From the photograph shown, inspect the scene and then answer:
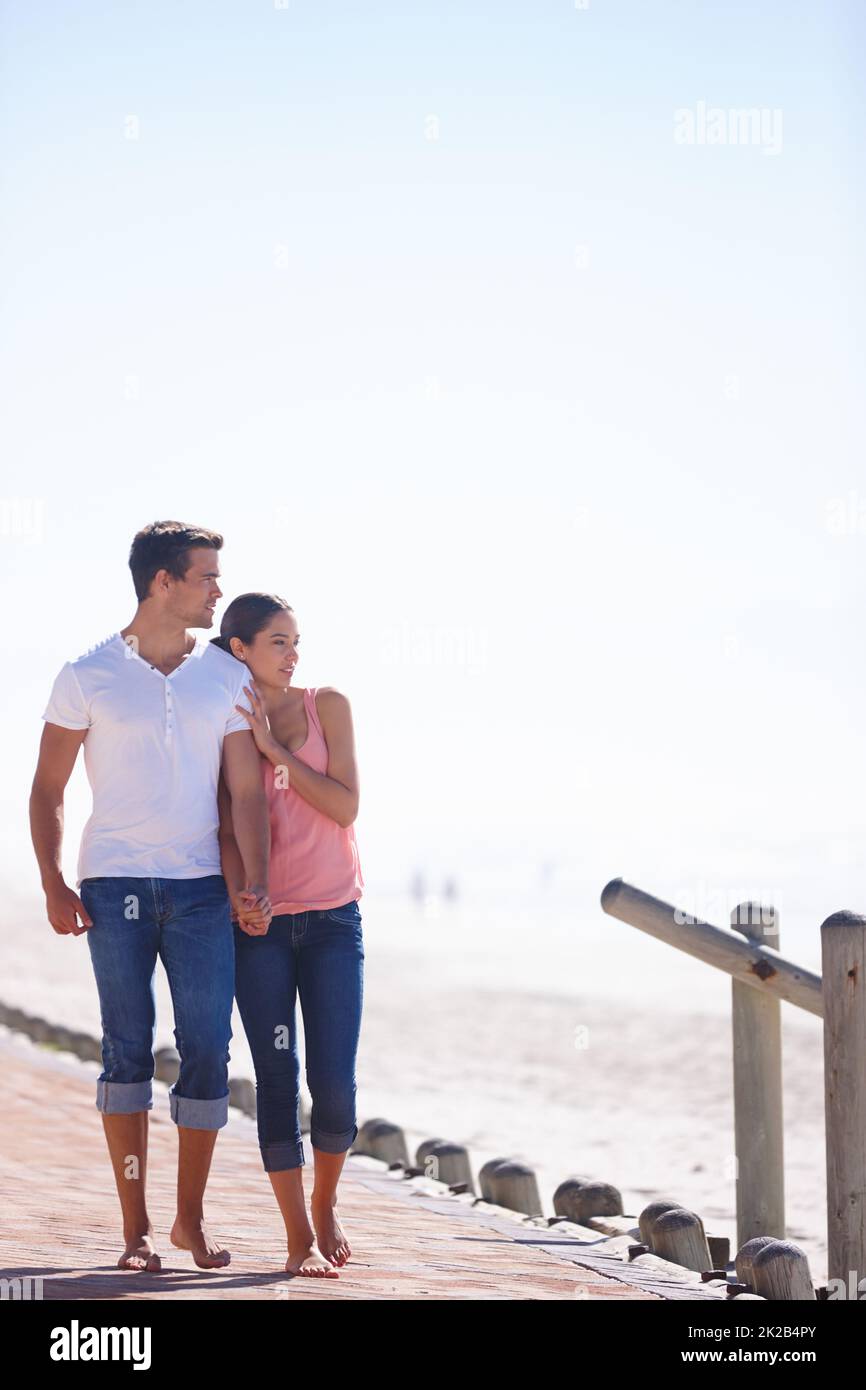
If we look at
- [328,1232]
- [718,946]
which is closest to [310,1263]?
[328,1232]

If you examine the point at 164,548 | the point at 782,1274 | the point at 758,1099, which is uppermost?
the point at 164,548

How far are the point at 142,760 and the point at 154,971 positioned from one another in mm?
541

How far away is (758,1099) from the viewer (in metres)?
5.38

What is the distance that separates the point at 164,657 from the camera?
4172 mm

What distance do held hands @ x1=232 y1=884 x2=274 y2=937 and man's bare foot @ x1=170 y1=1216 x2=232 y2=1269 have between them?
31.0 inches

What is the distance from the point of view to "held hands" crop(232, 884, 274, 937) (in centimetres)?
404

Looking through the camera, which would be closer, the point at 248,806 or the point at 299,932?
the point at 248,806

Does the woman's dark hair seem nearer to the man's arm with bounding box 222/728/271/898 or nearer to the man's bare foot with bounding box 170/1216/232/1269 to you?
the man's arm with bounding box 222/728/271/898

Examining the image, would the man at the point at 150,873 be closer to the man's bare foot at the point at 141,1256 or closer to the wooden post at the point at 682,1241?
the man's bare foot at the point at 141,1256

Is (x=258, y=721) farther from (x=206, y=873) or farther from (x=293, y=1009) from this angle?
(x=293, y=1009)

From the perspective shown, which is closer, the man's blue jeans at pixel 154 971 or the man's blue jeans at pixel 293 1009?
the man's blue jeans at pixel 154 971

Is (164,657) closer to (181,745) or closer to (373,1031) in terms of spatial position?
(181,745)

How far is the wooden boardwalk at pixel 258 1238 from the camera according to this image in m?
3.92

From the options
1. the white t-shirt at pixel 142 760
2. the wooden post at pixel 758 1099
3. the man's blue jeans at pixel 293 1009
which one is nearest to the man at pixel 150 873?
the white t-shirt at pixel 142 760
